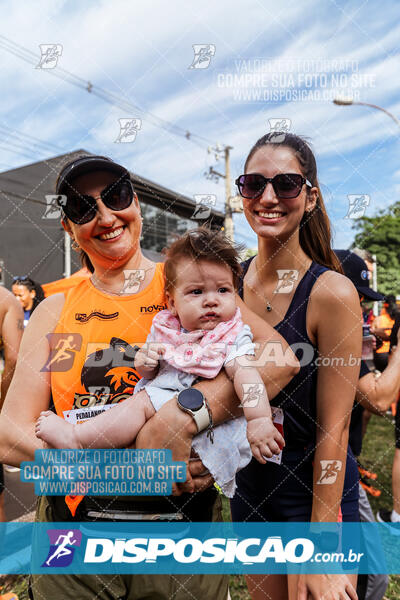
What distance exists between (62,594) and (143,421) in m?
0.61

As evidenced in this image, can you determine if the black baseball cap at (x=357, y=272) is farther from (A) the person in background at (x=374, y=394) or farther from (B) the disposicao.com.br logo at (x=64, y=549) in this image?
(B) the disposicao.com.br logo at (x=64, y=549)

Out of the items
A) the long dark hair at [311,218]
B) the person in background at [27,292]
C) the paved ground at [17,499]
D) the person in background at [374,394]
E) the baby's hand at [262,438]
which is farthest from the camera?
the person in background at [27,292]

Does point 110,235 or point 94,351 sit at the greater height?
point 110,235

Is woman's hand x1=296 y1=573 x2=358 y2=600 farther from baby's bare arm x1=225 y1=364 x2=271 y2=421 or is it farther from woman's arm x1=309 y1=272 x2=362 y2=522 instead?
baby's bare arm x1=225 y1=364 x2=271 y2=421

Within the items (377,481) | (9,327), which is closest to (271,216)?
(9,327)

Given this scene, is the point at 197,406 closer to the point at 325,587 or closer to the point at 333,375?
the point at 333,375

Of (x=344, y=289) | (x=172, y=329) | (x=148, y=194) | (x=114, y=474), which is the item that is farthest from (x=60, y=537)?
(x=148, y=194)

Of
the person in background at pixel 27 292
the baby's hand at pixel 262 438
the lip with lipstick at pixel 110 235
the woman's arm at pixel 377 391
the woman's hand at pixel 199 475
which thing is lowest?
the woman's hand at pixel 199 475

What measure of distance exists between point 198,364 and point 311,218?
0.81m

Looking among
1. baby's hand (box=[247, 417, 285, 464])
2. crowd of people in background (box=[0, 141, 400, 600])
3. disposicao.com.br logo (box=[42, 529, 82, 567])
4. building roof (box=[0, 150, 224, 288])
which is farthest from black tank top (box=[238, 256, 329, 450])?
building roof (box=[0, 150, 224, 288])

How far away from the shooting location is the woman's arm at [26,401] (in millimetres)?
1344

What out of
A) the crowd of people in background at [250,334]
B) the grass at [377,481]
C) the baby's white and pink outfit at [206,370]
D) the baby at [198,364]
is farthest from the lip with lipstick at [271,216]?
the grass at [377,481]

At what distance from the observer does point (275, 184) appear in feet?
5.10

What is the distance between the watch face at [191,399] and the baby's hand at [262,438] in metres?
0.17
